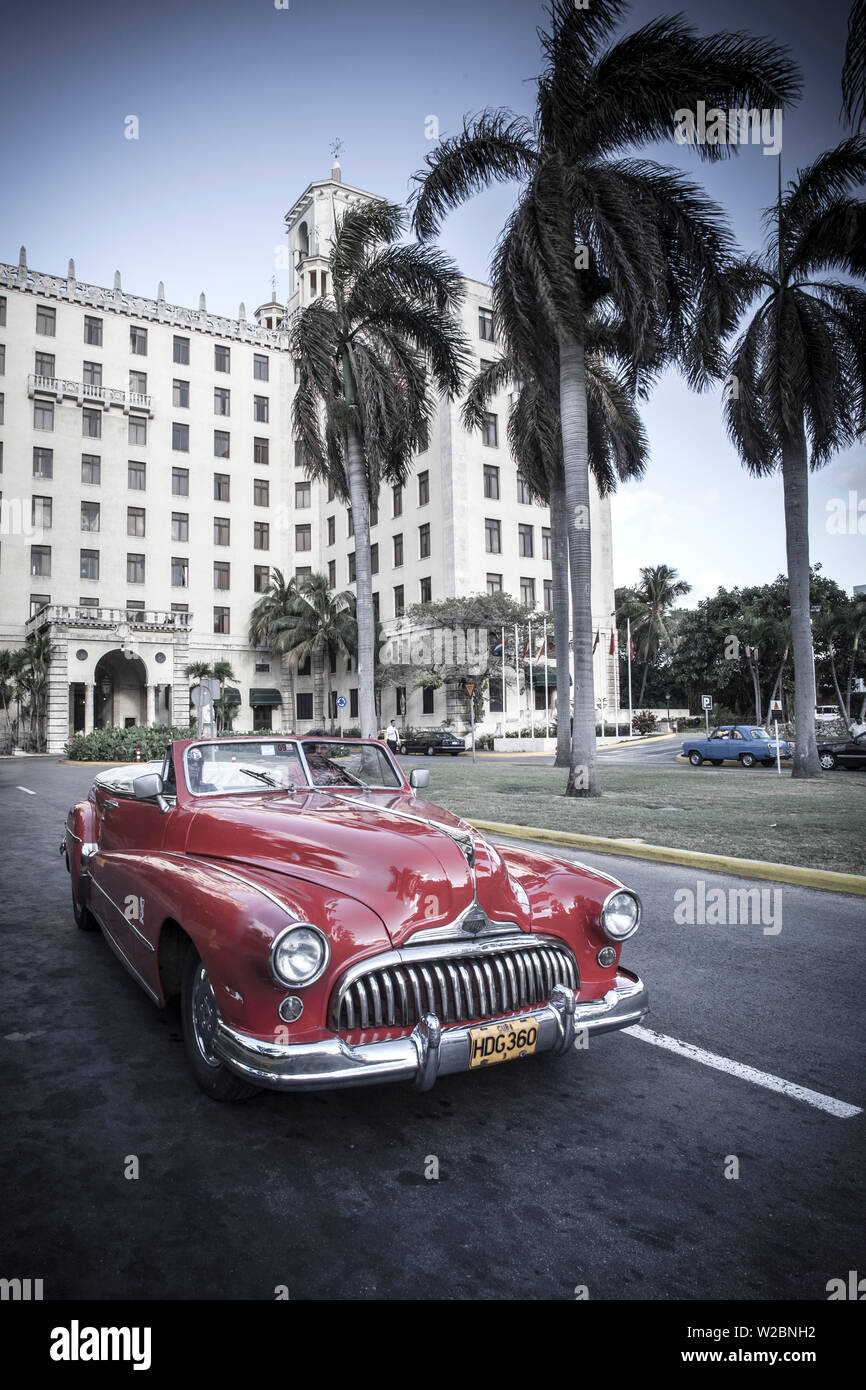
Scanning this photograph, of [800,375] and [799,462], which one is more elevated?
[800,375]

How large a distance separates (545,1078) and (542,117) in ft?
53.7

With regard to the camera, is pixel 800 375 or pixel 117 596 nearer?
pixel 800 375

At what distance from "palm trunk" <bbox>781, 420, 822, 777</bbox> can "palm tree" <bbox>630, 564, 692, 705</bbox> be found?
5065cm

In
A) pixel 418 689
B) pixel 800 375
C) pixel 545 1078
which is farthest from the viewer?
pixel 418 689

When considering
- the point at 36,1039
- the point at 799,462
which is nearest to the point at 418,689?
the point at 799,462

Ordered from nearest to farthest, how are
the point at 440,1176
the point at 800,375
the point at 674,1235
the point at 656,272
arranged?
1. the point at 674,1235
2. the point at 440,1176
3. the point at 656,272
4. the point at 800,375

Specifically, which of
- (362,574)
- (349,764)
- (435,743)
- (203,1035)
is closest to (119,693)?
(435,743)

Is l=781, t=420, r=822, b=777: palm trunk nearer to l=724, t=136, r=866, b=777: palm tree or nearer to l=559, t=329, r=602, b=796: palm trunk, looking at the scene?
l=724, t=136, r=866, b=777: palm tree

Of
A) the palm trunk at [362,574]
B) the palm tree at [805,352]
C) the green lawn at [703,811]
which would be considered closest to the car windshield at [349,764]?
the green lawn at [703,811]

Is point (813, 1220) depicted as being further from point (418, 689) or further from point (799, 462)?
point (418, 689)

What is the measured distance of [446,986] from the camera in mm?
2793

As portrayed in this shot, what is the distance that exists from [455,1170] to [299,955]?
893 mm

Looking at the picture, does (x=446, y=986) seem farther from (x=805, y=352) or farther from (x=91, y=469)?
(x=91, y=469)

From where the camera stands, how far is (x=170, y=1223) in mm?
2354
